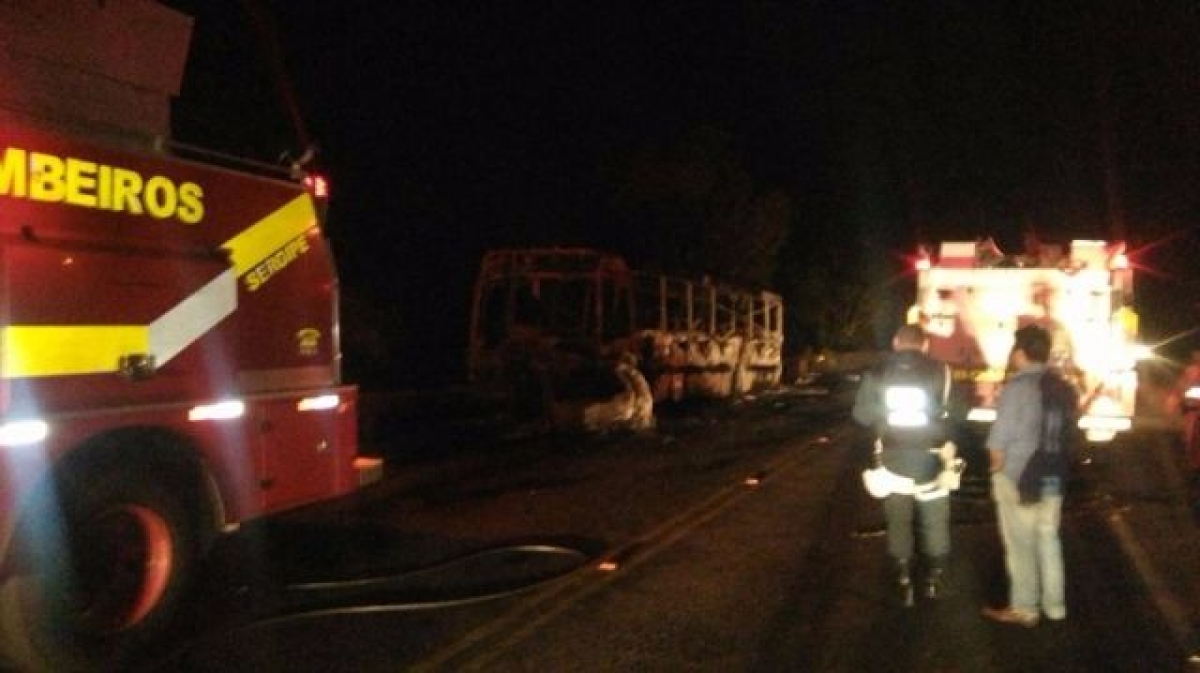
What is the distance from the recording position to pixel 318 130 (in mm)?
24203

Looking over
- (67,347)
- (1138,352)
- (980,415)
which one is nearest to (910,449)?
(67,347)

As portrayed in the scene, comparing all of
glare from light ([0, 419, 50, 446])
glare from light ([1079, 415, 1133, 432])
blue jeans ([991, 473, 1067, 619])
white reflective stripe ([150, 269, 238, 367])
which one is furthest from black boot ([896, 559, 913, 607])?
glare from light ([1079, 415, 1133, 432])

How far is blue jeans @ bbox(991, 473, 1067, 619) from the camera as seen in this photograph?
300 inches

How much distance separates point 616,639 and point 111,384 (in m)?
3.02

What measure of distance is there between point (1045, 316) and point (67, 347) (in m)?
11.7

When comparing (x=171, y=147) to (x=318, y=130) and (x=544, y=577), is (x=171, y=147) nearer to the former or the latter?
(x=544, y=577)

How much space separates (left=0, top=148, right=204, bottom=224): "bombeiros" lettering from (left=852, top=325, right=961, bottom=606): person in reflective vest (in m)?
4.28

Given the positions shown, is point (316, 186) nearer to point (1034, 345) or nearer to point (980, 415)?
→ point (1034, 345)

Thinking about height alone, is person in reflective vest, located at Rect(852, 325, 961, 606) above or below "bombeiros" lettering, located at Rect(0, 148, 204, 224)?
below

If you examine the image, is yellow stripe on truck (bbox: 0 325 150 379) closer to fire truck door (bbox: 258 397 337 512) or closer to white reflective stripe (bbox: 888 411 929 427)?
fire truck door (bbox: 258 397 337 512)

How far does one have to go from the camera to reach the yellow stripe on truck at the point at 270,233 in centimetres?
824

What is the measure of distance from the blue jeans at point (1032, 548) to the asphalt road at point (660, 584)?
0.63 ft

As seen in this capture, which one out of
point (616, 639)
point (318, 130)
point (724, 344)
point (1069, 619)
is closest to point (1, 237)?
point (616, 639)

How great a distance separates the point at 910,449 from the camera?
8219 millimetres
